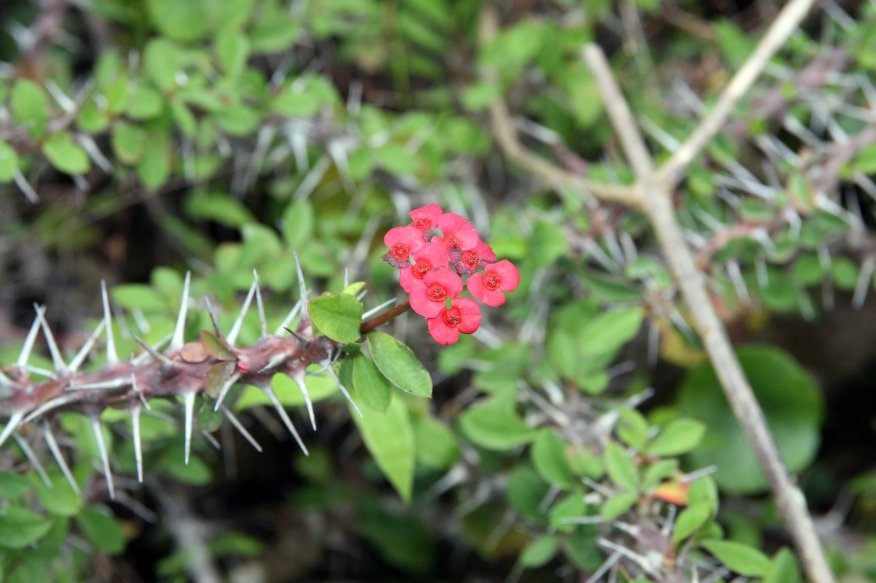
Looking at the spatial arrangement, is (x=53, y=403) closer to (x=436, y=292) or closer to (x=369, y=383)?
(x=369, y=383)

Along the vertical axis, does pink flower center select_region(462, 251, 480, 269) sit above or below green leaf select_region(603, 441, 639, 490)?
above

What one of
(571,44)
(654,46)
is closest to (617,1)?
(654,46)

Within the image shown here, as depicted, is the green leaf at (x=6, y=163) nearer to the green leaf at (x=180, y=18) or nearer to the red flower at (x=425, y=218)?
the green leaf at (x=180, y=18)

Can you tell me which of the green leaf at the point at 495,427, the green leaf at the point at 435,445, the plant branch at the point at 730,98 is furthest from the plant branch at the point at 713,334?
the green leaf at the point at 435,445

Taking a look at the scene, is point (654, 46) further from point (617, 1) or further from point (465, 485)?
point (465, 485)

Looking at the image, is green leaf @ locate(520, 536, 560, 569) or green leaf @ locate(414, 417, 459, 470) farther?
green leaf @ locate(414, 417, 459, 470)

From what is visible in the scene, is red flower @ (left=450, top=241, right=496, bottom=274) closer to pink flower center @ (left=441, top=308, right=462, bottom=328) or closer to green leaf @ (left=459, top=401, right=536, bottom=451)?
pink flower center @ (left=441, top=308, right=462, bottom=328)

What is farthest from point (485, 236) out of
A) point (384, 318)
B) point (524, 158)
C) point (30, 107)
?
point (384, 318)

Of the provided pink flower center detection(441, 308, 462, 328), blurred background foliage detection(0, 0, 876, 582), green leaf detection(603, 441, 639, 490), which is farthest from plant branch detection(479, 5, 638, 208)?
pink flower center detection(441, 308, 462, 328)
